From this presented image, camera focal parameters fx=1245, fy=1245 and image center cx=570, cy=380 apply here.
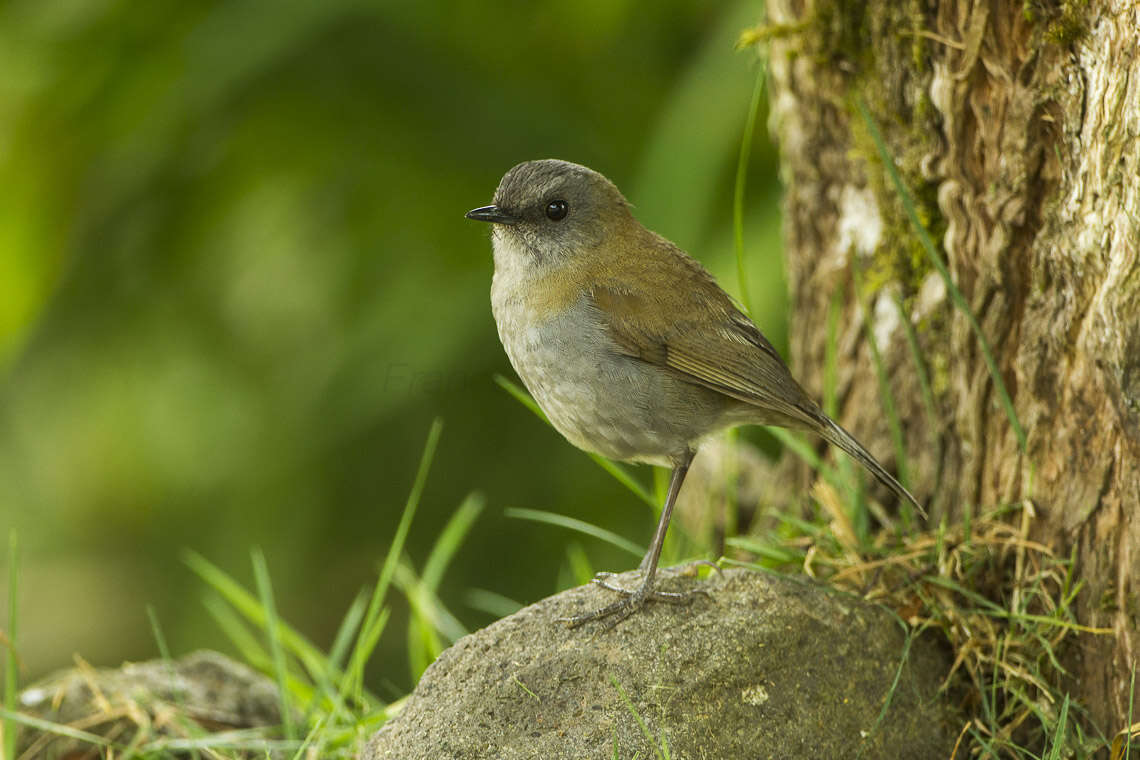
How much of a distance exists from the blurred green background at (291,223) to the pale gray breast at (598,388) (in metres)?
1.51

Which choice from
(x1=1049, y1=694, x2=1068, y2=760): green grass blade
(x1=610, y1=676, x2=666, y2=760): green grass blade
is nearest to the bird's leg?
(x1=610, y1=676, x2=666, y2=760): green grass blade

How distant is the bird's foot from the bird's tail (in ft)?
1.66

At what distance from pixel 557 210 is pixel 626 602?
1.08 meters

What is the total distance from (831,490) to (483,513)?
6.73ft

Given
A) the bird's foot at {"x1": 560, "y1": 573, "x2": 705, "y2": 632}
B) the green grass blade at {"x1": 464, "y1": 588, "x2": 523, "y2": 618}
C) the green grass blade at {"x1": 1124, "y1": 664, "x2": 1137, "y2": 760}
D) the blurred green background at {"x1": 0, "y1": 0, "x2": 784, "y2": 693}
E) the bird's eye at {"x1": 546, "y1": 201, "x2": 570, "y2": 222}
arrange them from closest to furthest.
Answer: the green grass blade at {"x1": 1124, "y1": 664, "x2": 1137, "y2": 760}, the bird's foot at {"x1": 560, "y1": 573, "x2": 705, "y2": 632}, the bird's eye at {"x1": 546, "y1": 201, "x2": 570, "y2": 222}, the green grass blade at {"x1": 464, "y1": 588, "x2": 523, "y2": 618}, the blurred green background at {"x1": 0, "y1": 0, "x2": 784, "y2": 693}

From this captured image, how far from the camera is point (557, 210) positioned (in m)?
3.32

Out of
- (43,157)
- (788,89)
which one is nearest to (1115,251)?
(788,89)

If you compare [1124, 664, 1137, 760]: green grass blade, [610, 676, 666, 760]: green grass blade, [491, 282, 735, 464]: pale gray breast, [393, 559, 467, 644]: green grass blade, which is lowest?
[1124, 664, 1137, 760]: green grass blade

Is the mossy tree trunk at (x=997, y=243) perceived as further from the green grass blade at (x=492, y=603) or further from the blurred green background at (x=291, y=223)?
the green grass blade at (x=492, y=603)

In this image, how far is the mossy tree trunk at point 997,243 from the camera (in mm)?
2682

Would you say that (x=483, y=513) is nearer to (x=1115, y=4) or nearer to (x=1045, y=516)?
(x=1045, y=516)

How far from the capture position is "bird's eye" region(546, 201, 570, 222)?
332 centimetres

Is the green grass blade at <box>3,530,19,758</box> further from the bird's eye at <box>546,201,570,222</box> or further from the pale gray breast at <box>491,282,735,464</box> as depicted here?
the bird's eye at <box>546,201,570,222</box>

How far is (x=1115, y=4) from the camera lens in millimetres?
2574
